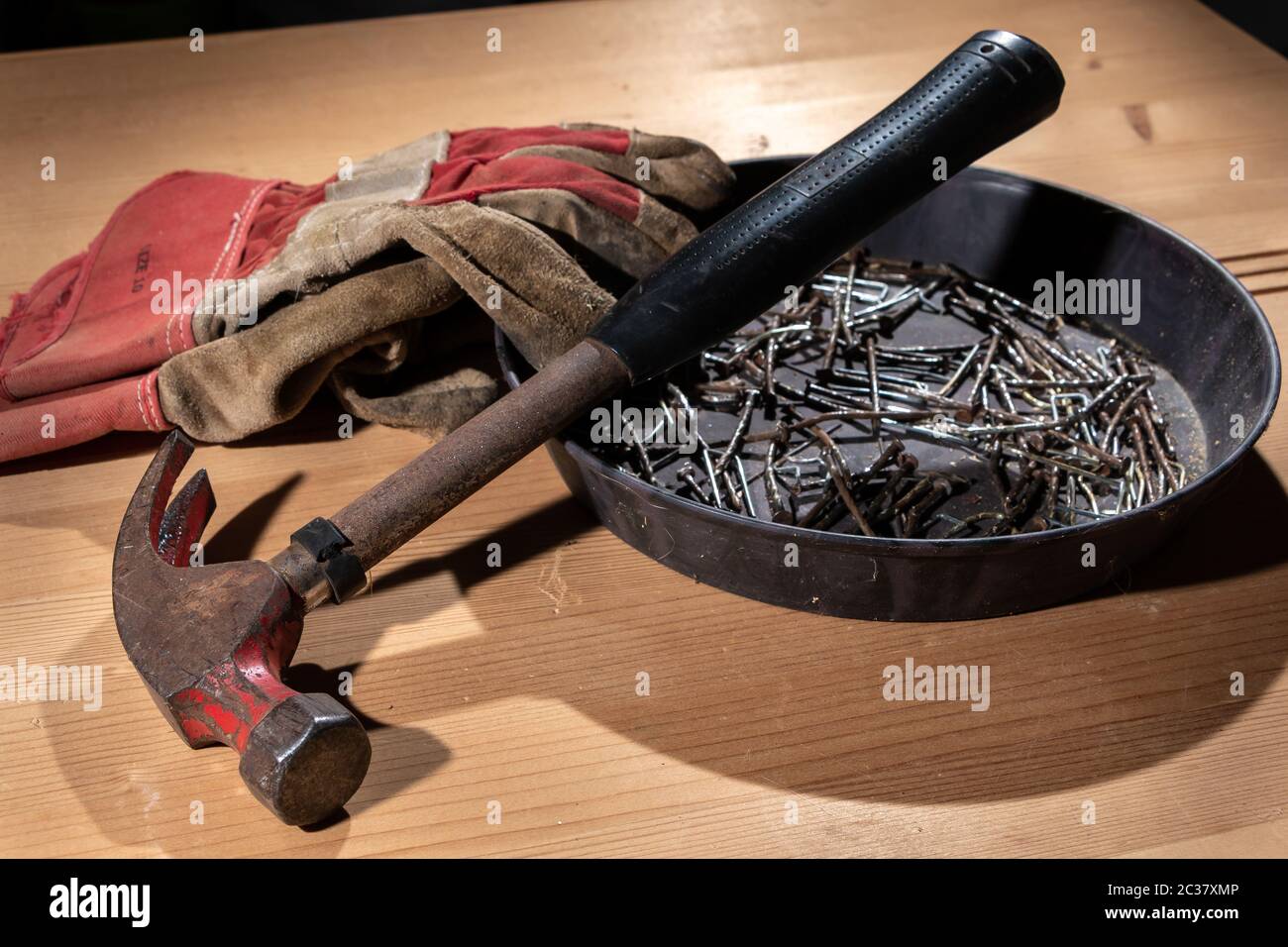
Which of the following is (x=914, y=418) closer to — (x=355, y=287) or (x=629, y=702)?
(x=629, y=702)

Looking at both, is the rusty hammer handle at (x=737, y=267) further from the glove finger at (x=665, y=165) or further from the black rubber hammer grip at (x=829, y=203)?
the glove finger at (x=665, y=165)

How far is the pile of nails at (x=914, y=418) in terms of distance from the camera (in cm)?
134

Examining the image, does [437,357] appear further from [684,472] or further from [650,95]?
[650,95]

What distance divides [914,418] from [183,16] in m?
2.32

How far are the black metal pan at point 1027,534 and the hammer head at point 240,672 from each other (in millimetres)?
356

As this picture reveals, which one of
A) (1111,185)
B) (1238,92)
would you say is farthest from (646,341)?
(1238,92)

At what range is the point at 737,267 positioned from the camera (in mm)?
1306

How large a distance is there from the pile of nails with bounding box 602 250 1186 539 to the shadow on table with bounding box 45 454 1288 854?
0.38 feet

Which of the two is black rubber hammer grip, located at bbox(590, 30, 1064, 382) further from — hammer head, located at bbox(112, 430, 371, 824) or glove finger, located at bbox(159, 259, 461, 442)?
hammer head, located at bbox(112, 430, 371, 824)

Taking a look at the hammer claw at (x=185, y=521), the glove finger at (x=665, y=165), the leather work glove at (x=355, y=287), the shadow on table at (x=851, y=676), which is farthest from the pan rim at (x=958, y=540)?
the glove finger at (x=665, y=165)

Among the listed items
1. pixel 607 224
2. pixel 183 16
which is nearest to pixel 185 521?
pixel 607 224

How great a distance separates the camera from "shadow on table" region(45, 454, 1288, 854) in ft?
3.71

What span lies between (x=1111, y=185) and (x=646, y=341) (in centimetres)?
112

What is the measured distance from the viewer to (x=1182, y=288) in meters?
1.52
